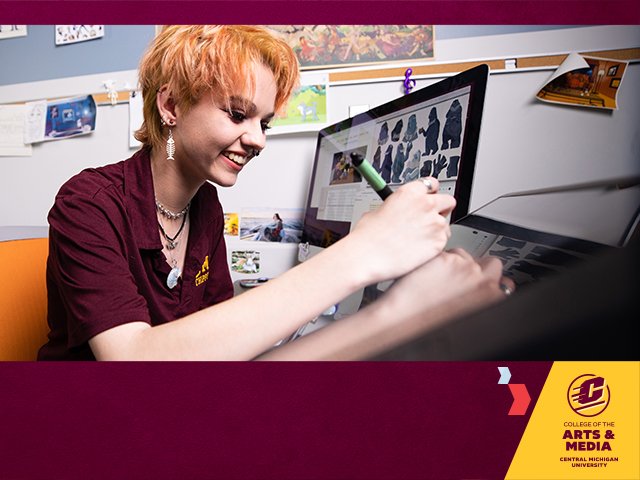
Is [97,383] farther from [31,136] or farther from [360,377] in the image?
[31,136]

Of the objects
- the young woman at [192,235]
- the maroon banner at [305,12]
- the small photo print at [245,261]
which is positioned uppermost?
the maroon banner at [305,12]

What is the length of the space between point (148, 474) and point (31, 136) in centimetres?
77

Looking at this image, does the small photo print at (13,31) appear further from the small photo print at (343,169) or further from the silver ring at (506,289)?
the silver ring at (506,289)

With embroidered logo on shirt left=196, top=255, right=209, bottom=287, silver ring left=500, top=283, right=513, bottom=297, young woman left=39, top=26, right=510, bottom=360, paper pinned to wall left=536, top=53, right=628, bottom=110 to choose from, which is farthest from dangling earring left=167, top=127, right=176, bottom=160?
paper pinned to wall left=536, top=53, right=628, bottom=110

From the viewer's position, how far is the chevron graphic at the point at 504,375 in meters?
0.45

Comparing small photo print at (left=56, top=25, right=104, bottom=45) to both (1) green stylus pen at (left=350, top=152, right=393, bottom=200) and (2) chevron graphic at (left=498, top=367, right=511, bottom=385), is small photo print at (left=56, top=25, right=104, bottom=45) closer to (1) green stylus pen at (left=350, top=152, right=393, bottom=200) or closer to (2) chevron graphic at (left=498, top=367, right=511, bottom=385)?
(1) green stylus pen at (left=350, top=152, right=393, bottom=200)

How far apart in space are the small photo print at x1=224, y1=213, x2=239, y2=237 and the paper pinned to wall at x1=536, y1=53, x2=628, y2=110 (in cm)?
63

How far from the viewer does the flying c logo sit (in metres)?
0.45

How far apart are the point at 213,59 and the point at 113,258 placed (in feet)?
0.93

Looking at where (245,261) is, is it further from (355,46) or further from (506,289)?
(506,289)

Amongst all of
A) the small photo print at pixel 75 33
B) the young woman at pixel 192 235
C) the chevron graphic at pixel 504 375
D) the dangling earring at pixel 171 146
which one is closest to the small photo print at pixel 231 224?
the young woman at pixel 192 235

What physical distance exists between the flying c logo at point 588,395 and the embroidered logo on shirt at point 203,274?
0.55 m

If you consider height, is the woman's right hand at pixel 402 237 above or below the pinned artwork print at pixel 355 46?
below

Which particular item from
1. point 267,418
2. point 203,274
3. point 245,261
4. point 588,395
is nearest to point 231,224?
point 245,261
